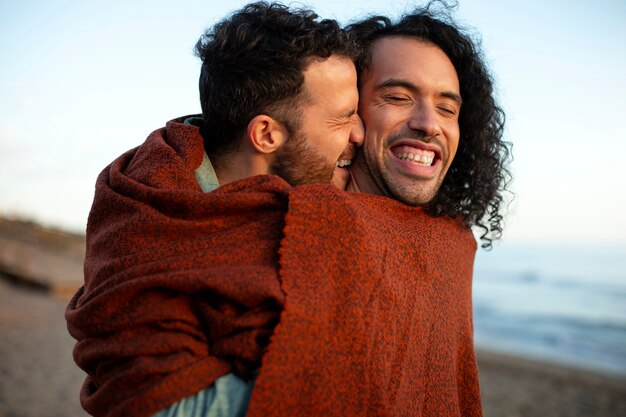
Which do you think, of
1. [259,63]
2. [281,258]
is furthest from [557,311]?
[281,258]

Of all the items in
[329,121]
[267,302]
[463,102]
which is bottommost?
[267,302]

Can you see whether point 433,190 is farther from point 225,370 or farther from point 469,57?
point 225,370

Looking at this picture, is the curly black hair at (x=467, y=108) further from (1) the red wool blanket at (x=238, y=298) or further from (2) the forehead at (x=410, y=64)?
(1) the red wool blanket at (x=238, y=298)

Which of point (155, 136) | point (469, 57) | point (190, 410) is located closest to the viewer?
point (190, 410)

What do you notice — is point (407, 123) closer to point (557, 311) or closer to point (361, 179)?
point (361, 179)

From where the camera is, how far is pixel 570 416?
8.74m

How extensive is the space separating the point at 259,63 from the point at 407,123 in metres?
0.84

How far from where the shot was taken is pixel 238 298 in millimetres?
1461

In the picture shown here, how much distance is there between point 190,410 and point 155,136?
1011 millimetres

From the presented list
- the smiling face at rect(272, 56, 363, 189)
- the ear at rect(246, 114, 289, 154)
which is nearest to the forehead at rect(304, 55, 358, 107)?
the smiling face at rect(272, 56, 363, 189)

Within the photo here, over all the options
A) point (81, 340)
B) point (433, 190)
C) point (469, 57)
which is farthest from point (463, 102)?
point (81, 340)

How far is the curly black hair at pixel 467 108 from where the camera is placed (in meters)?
2.71

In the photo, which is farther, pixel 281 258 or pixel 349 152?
pixel 349 152

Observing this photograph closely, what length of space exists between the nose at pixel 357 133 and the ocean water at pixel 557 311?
11.8 metres
